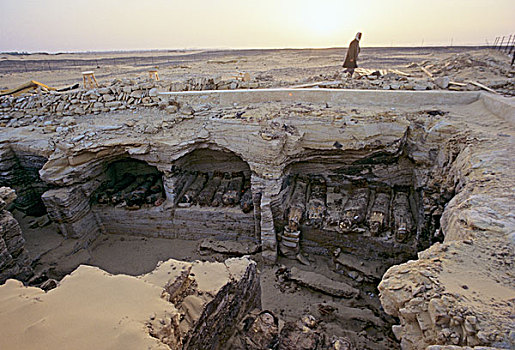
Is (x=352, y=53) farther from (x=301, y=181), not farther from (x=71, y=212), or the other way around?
(x=71, y=212)

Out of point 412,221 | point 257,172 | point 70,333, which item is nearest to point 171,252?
point 257,172

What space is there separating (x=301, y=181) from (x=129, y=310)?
5257 mm

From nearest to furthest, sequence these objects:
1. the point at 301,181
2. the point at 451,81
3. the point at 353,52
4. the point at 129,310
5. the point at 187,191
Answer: the point at 129,310 → the point at 301,181 → the point at 187,191 → the point at 451,81 → the point at 353,52

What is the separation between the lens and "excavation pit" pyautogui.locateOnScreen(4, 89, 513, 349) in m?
5.41

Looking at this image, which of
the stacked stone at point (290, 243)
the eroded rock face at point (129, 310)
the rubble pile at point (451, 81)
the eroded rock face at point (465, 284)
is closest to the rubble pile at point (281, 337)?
the eroded rock face at point (129, 310)

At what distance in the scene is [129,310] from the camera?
2.40m

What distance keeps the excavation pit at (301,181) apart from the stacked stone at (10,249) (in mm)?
1209

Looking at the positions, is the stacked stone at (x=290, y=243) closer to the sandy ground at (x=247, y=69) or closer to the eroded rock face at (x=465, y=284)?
the eroded rock face at (x=465, y=284)

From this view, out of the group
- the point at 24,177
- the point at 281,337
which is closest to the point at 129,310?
the point at 281,337

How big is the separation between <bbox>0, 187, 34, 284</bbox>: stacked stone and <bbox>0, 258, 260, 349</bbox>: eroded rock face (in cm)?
284

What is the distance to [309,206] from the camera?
6434 mm

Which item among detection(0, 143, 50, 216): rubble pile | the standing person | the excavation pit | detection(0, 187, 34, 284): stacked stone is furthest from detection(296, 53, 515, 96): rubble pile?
detection(0, 187, 34, 284): stacked stone

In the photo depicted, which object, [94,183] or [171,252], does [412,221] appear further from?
[94,183]

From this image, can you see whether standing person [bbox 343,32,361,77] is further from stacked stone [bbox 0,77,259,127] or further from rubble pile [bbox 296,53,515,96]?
stacked stone [bbox 0,77,259,127]
